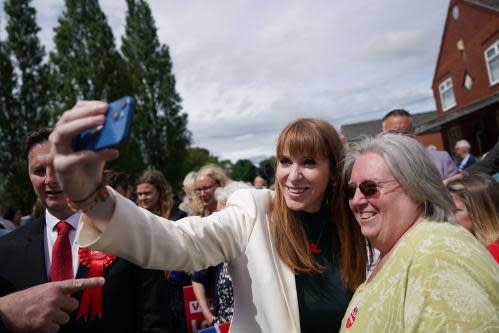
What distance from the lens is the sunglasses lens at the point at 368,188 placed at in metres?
1.76

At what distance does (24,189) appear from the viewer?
63.1 feet

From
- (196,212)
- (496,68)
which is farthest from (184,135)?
(196,212)

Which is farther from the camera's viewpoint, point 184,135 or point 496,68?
point 184,135

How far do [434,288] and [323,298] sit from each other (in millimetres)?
878

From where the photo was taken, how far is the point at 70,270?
2.20 meters

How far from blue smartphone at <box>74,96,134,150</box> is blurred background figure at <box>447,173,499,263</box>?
2656mm

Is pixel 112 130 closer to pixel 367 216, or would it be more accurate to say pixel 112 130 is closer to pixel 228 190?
pixel 367 216

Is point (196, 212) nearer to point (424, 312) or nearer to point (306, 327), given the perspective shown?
point (306, 327)

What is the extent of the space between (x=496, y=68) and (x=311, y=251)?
22.8 meters

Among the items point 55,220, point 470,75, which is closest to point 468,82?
point 470,75

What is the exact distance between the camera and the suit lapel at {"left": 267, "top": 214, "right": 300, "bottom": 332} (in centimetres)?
193

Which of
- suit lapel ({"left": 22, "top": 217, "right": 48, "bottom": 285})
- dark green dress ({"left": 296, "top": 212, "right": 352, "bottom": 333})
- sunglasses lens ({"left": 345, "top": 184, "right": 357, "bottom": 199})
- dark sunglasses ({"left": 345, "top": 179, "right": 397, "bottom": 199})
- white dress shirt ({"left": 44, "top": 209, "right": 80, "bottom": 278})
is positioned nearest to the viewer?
dark sunglasses ({"left": 345, "top": 179, "right": 397, "bottom": 199})

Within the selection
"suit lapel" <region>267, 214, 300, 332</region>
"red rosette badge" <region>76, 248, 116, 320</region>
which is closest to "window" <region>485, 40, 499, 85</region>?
"suit lapel" <region>267, 214, 300, 332</region>

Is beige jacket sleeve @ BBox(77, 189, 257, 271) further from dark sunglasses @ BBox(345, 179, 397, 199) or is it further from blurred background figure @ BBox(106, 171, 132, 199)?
blurred background figure @ BBox(106, 171, 132, 199)
